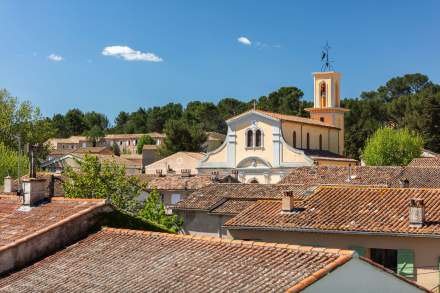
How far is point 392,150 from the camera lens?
8231cm

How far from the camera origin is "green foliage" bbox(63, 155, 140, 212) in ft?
131

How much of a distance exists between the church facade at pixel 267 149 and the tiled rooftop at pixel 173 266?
47954 millimetres

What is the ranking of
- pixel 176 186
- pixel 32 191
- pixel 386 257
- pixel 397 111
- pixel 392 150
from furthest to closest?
pixel 397 111 < pixel 392 150 < pixel 176 186 < pixel 386 257 < pixel 32 191

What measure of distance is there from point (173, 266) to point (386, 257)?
10366mm

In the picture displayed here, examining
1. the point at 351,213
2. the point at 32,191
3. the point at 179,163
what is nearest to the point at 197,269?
the point at 32,191

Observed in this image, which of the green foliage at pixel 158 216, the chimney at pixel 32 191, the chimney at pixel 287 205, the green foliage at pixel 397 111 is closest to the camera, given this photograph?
the chimney at pixel 32 191

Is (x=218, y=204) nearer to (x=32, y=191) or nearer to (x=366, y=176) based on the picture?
(x=366, y=176)

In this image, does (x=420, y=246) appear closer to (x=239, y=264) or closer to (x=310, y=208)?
(x=310, y=208)

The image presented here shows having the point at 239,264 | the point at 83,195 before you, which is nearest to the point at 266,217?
the point at 239,264

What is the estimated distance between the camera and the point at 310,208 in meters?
27.0

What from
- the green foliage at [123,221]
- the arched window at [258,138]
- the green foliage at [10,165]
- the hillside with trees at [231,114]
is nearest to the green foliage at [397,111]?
the hillside with trees at [231,114]

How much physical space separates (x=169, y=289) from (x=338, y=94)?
74.0 m

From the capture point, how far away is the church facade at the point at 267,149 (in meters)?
68.6

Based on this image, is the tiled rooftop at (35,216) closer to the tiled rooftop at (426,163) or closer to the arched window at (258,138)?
the tiled rooftop at (426,163)
